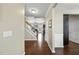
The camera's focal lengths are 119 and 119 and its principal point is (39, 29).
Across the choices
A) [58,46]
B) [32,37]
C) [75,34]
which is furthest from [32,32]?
[75,34]

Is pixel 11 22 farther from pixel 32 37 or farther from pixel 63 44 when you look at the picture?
pixel 63 44

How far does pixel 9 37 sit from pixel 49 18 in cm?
93

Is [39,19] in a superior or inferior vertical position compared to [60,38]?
superior

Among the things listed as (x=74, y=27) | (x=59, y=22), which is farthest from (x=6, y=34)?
(x=74, y=27)

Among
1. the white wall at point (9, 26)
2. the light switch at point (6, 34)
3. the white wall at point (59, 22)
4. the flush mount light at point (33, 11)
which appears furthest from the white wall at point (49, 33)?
the light switch at point (6, 34)

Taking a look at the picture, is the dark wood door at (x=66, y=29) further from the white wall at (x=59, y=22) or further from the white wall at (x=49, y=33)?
the white wall at (x=49, y=33)

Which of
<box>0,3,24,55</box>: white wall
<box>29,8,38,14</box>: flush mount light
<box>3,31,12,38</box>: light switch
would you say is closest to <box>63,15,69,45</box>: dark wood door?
<box>29,8,38,14</box>: flush mount light

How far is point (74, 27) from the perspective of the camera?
6.17ft

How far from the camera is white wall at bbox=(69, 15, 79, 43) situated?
1.88 metres

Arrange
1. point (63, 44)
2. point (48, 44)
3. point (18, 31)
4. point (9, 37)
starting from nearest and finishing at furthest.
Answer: point (9, 37)
point (18, 31)
point (63, 44)
point (48, 44)

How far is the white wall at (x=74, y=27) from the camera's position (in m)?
1.88

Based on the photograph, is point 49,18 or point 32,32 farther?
point 49,18

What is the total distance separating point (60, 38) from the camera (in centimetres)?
186

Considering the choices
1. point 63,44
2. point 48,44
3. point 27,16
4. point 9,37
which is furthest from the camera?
point 48,44
